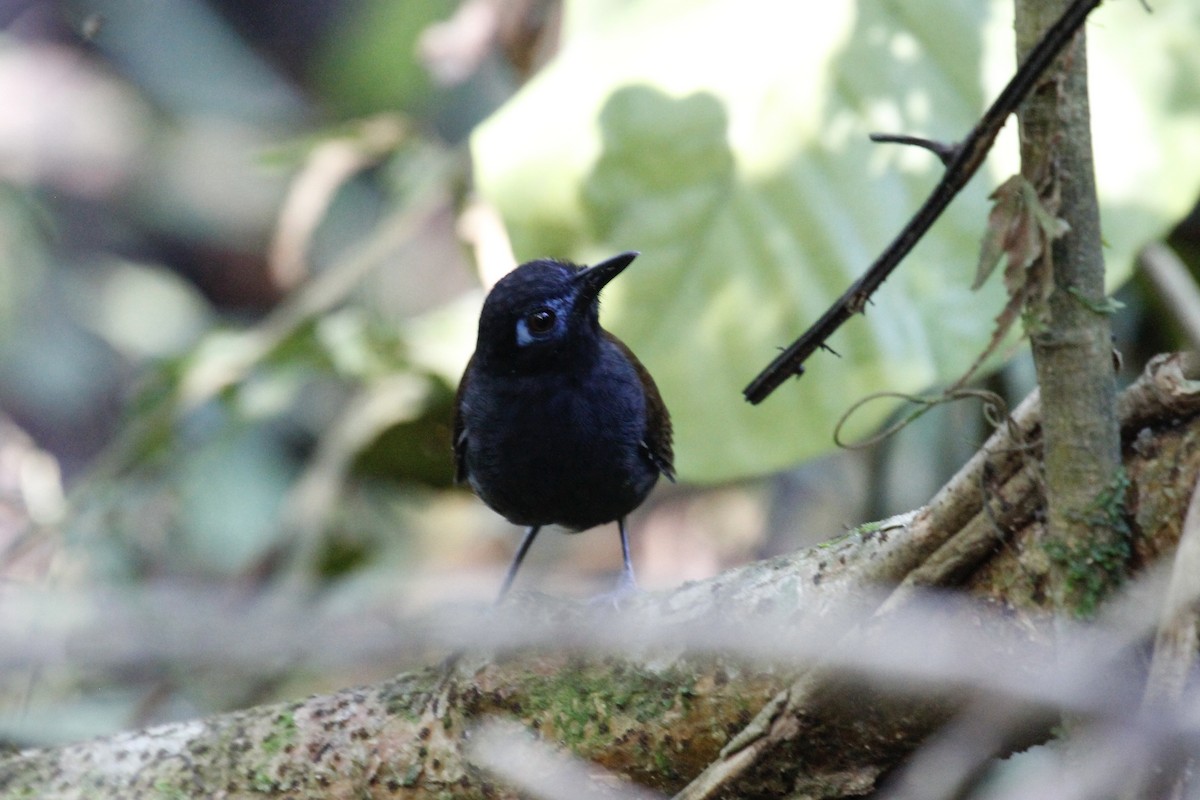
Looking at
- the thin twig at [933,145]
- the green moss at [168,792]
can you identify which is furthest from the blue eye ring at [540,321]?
the thin twig at [933,145]

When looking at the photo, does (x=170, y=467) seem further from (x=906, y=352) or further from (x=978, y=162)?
(x=978, y=162)

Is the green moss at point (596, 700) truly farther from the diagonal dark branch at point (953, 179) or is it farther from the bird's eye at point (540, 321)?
the bird's eye at point (540, 321)

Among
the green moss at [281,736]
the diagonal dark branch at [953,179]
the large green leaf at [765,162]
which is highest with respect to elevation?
the large green leaf at [765,162]

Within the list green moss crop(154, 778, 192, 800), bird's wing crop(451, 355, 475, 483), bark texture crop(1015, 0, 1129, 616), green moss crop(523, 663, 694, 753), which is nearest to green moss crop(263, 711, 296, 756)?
green moss crop(154, 778, 192, 800)

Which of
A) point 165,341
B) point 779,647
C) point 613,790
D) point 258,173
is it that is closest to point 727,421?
point 613,790

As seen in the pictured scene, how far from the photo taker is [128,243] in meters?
7.31

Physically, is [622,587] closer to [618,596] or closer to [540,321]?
[618,596]

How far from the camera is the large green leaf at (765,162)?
122 inches

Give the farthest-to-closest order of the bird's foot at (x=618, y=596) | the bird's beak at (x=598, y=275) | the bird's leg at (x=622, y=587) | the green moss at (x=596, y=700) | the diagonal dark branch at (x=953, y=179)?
the bird's beak at (x=598, y=275) → the bird's leg at (x=622, y=587) → the bird's foot at (x=618, y=596) → the green moss at (x=596, y=700) → the diagonal dark branch at (x=953, y=179)

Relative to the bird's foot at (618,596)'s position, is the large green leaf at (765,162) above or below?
above

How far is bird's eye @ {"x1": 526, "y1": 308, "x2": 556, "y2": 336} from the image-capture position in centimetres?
295

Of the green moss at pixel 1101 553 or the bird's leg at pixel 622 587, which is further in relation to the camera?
the bird's leg at pixel 622 587

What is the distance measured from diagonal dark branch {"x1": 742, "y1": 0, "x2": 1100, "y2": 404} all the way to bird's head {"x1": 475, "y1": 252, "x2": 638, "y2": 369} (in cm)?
139

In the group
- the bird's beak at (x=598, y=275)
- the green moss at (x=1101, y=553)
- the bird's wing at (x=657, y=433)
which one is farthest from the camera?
the bird's wing at (x=657, y=433)
